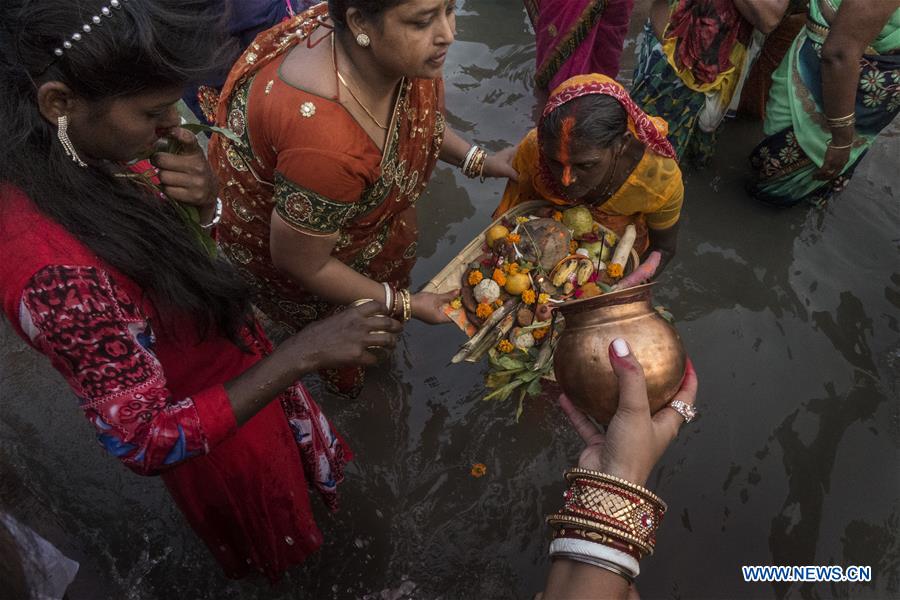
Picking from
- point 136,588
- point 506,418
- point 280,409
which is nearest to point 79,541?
point 136,588

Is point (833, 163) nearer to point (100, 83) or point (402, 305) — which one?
point (402, 305)

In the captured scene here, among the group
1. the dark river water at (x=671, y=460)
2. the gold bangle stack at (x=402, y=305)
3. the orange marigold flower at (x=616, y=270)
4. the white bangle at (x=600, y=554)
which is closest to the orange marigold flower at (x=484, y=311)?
the gold bangle stack at (x=402, y=305)

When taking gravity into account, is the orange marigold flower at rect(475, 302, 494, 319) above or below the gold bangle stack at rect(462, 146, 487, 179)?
below

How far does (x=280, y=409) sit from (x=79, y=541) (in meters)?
1.67

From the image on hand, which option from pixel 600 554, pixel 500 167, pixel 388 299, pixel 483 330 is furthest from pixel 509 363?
pixel 600 554

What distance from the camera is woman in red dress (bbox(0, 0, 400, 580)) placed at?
1.22 m

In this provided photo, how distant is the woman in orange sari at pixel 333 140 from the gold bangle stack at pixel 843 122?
7.72ft

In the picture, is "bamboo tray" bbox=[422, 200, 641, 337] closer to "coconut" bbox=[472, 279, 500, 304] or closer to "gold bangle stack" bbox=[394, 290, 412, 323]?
"coconut" bbox=[472, 279, 500, 304]

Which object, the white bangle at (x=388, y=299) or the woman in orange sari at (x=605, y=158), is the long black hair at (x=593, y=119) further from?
the white bangle at (x=388, y=299)

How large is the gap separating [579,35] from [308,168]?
2.83m

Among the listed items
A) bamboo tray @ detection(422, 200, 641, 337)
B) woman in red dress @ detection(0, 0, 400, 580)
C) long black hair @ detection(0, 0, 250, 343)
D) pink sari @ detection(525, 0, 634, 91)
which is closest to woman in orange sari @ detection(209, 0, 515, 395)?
bamboo tray @ detection(422, 200, 641, 337)

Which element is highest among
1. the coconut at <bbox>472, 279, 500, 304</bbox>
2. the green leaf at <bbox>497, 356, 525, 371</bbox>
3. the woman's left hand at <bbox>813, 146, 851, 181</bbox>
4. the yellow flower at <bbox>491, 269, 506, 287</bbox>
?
the woman's left hand at <bbox>813, 146, 851, 181</bbox>

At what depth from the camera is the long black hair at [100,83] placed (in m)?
1.19

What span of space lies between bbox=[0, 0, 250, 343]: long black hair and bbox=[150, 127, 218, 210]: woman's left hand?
135 millimetres
